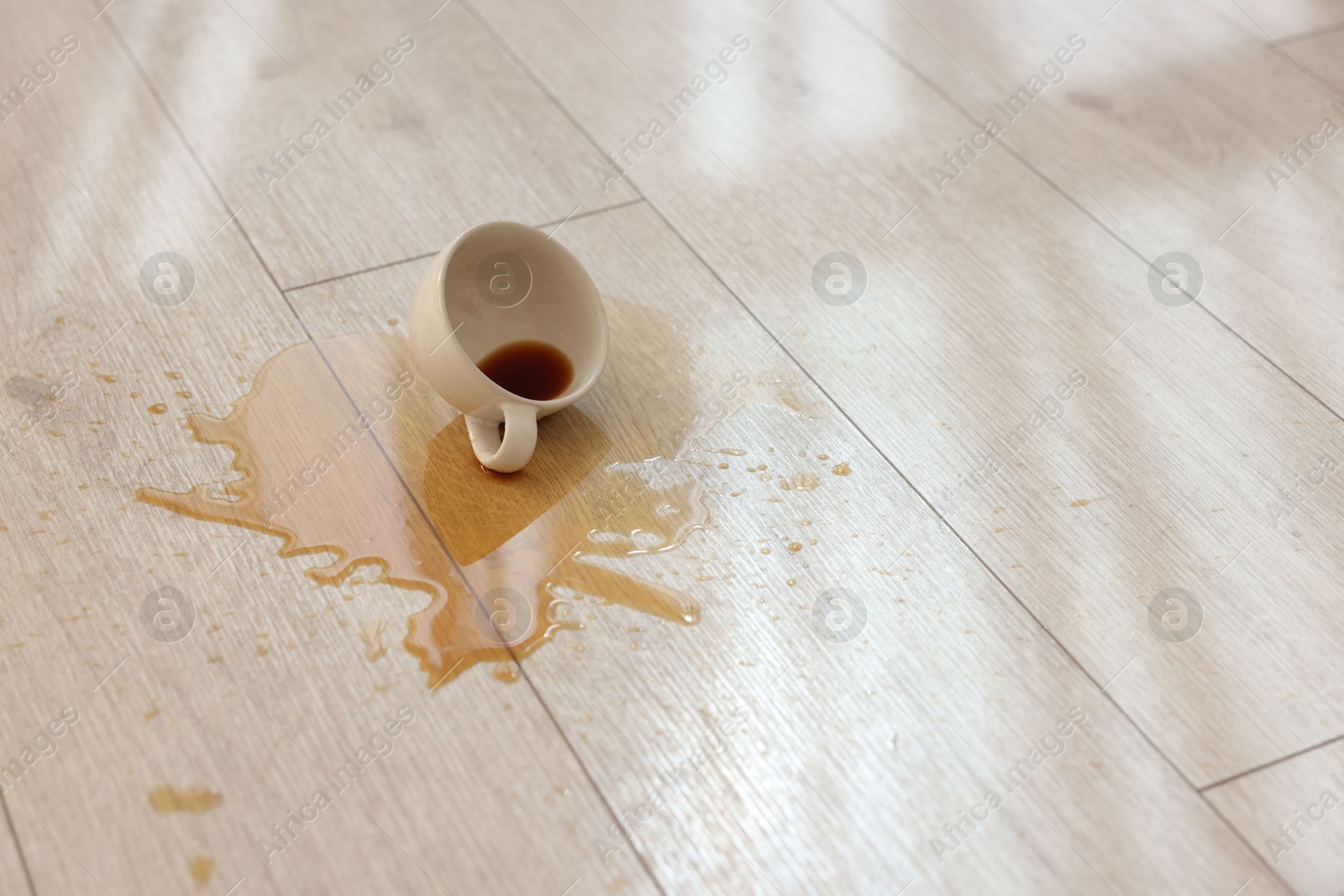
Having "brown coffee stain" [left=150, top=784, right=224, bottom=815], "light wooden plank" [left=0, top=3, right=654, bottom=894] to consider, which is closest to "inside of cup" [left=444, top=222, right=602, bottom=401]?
"light wooden plank" [left=0, top=3, right=654, bottom=894]

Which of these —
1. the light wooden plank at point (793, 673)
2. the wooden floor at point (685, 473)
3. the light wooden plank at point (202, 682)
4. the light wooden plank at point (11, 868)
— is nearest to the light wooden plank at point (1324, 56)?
the wooden floor at point (685, 473)

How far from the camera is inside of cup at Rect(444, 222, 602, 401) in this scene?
0.85 m

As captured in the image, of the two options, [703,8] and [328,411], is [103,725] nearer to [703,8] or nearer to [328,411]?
[328,411]

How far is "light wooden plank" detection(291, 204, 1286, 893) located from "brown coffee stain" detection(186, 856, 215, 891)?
0.74 feet

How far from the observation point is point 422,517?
33.2 inches

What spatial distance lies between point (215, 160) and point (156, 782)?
2.34 feet

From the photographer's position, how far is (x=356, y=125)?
3.98 ft

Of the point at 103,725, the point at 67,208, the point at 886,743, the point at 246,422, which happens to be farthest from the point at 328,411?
the point at 886,743

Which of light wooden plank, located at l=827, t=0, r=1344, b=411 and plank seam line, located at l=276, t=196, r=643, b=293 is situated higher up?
plank seam line, located at l=276, t=196, r=643, b=293

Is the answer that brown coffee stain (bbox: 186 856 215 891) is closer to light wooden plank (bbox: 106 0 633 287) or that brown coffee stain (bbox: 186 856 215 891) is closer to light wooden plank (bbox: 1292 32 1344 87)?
light wooden plank (bbox: 106 0 633 287)

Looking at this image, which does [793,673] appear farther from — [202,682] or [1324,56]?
[1324,56]

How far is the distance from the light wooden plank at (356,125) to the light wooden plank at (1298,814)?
2.57 ft

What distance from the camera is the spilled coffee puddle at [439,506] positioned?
0.79 meters

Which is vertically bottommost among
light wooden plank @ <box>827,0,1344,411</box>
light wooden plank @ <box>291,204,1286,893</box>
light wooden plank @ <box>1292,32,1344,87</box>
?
light wooden plank @ <box>1292,32,1344,87</box>
